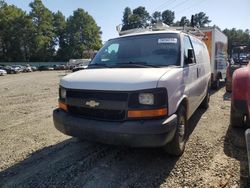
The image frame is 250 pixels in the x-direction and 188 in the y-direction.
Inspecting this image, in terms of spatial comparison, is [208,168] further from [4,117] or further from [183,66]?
[4,117]

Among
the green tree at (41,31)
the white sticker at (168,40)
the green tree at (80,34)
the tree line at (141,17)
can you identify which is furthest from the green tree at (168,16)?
the white sticker at (168,40)

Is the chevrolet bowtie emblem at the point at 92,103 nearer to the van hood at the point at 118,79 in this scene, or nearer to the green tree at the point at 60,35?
the van hood at the point at 118,79

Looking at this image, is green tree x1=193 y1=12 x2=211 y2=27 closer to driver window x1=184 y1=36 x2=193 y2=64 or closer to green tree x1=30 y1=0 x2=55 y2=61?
green tree x1=30 y1=0 x2=55 y2=61

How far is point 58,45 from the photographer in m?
74.6

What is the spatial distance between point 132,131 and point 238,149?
232cm

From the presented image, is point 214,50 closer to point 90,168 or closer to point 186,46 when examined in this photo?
point 186,46

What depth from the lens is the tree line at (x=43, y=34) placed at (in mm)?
63344

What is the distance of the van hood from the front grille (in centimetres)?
33

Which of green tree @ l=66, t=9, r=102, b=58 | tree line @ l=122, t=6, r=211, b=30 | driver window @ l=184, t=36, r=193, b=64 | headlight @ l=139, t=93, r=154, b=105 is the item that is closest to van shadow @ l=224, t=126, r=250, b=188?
headlight @ l=139, t=93, r=154, b=105

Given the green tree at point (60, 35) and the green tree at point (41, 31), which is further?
the green tree at point (60, 35)

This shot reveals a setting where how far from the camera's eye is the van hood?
10.8 feet

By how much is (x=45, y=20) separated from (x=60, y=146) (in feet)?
232

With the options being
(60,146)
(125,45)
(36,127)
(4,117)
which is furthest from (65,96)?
(4,117)

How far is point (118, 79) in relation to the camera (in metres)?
3.46
